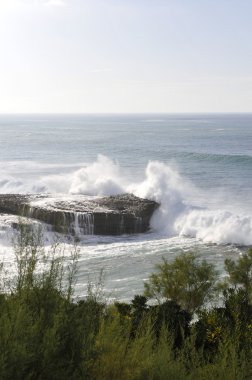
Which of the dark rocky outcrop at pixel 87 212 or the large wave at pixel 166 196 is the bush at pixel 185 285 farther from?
the large wave at pixel 166 196

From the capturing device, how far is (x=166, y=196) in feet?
167

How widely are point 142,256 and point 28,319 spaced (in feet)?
85.5

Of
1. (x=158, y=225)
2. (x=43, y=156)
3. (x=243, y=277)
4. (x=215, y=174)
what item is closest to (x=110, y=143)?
(x=43, y=156)

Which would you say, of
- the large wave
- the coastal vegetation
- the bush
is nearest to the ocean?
the large wave

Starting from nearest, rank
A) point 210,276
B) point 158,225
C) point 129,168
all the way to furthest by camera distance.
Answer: point 210,276 → point 158,225 → point 129,168

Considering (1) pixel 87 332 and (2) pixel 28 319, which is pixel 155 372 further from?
(2) pixel 28 319

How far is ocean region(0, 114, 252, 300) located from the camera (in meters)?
34.3

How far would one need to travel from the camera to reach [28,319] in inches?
380

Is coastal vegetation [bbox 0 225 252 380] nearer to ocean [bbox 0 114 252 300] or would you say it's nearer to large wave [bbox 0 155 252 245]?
ocean [bbox 0 114 252 300]

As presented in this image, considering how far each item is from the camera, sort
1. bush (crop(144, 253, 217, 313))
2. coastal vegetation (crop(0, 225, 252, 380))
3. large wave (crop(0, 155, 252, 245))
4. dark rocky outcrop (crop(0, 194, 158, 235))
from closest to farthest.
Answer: coastal vegetation (crop(0, 225, 252, 380)) < bush (crop(144, 253, 217, 313)) < dark rocky outcrop (crop(0, 194, 158, 235)) < large wave (crop(0, 155, 252, 245))

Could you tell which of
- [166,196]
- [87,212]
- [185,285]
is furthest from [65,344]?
[166,196]

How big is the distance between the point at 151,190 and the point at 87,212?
37.5 feet

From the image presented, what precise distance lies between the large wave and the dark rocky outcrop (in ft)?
6.25

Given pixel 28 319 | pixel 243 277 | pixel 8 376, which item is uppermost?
pixel 28 319
